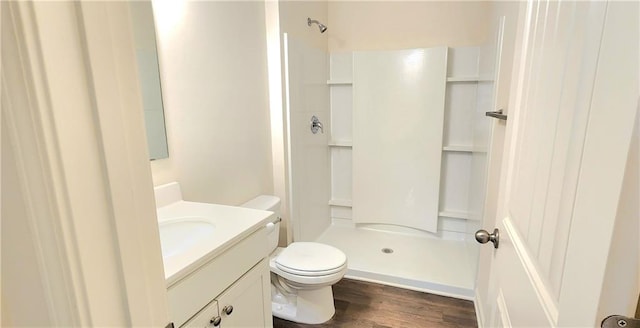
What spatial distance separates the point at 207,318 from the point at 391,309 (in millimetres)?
1347

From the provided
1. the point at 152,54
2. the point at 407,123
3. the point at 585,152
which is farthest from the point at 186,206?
the point at 407,123

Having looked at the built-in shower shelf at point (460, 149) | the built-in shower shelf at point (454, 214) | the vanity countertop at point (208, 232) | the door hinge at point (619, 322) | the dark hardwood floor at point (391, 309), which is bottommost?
the dark hardwood floor at point (391, 309)

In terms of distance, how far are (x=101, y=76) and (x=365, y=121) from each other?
2651 millimetres

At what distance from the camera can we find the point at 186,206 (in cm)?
144

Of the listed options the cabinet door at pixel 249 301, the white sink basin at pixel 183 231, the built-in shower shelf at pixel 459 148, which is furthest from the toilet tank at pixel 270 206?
the built-in shower shelf at pixel 459 148

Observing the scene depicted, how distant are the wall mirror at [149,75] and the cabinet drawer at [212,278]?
554 millimetres

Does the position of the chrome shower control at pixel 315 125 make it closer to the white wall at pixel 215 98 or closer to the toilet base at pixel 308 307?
the white wall at pixel 215 98

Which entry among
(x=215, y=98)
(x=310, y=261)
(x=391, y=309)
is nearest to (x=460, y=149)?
(x=391, y=309)

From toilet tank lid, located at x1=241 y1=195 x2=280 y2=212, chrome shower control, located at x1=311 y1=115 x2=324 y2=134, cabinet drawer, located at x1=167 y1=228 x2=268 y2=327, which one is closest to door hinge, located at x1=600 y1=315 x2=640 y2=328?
cabinet drawer, located at x1=167 y1=228 x2=268 y2=327

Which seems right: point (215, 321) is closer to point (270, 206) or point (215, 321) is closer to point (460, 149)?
point (270, 206)

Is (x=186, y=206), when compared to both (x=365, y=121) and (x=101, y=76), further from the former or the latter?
(x=365, y=121)

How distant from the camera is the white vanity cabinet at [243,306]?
1067mm

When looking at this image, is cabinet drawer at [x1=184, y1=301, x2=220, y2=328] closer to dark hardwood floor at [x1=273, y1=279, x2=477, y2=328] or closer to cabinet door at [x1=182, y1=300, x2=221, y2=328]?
cabinet door at [x1=182, y1=300, x2=221, y2=328]

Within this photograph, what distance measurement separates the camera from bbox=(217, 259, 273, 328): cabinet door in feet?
3.78
